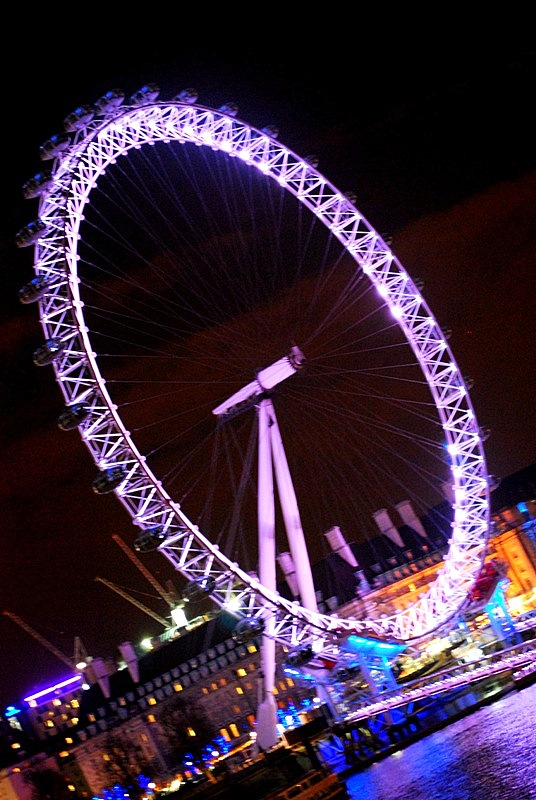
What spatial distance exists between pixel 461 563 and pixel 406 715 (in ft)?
17.7

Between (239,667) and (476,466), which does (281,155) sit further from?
(239,667)

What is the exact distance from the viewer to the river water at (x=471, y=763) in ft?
76.3

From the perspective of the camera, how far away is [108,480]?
28188 millimetres

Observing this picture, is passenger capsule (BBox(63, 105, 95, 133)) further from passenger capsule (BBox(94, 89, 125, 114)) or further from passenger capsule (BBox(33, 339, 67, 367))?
passenger capsule (BBox(33, 339, 67, 367))

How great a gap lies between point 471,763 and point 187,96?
59.6ft

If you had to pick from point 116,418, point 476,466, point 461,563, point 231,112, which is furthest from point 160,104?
point 461,563

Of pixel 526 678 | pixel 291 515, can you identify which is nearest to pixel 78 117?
pixel 291 515

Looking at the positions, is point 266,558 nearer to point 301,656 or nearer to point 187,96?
point 301,656

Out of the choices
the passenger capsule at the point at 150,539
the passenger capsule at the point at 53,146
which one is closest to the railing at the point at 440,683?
the passenger capsule at the point at 150,539

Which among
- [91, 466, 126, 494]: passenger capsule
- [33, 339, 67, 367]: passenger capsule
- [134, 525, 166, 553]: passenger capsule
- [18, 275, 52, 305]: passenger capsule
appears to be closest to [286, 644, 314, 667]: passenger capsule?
[134, 525, 166, 553]: passenger capsule

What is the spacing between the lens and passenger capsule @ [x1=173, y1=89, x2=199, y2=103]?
104 ft

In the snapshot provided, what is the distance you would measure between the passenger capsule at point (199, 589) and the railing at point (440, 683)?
1150cm

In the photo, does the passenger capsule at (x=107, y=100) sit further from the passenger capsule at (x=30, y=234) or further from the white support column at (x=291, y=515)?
the white support column at (x=291, y=515)

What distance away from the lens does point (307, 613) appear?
109 ft
